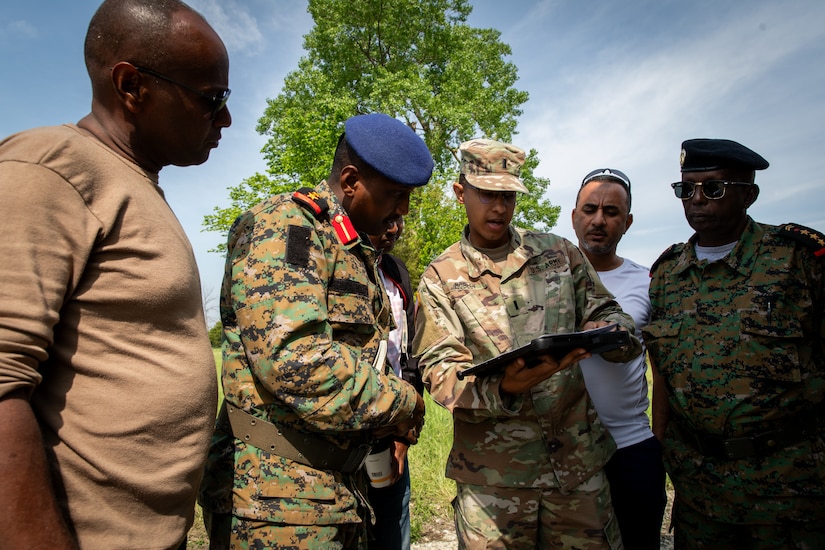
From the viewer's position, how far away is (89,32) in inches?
54.2

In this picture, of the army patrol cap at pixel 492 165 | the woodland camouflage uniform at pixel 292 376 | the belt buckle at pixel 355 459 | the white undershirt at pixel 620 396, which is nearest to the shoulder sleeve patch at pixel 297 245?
the woodland camouflage uniform at pixel 292 376

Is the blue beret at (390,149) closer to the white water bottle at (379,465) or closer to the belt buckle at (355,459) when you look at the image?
the belt buckle at (355,459)

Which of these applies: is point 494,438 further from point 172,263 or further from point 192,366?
point 172,263

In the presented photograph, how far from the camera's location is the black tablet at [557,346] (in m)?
1.81

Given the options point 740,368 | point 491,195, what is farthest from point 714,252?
point 491,195

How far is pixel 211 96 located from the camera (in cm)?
151

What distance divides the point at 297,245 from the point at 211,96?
53 cm

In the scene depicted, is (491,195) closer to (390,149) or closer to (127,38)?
(390,149)

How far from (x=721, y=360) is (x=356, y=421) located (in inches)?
78.7

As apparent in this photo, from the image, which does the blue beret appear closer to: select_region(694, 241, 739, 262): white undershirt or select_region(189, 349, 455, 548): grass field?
select_region(694, 241, 739, 262): white undershirt

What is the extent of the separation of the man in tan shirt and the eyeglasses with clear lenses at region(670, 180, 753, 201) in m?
2.58

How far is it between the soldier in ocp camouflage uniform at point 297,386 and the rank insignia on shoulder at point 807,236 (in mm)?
2183

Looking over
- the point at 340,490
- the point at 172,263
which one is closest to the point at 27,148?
the point at 172,263

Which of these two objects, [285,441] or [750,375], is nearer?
[285,441]
